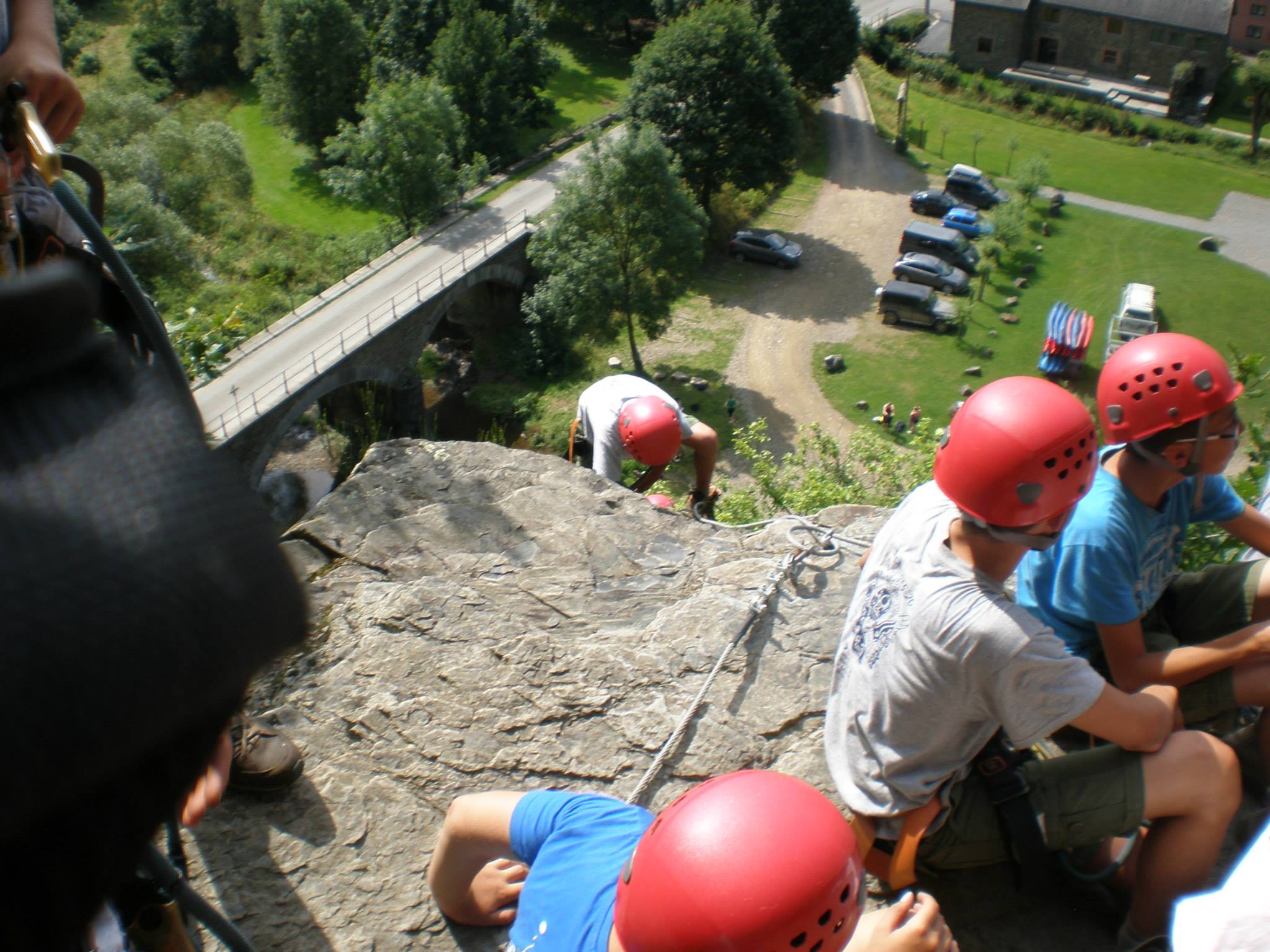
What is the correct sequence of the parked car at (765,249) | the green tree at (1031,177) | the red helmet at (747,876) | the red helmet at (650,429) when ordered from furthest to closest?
the green tree at (1031,177)
the parked car at (765,249)
the red helmet at (650,429)
the red helmet at (747,876)

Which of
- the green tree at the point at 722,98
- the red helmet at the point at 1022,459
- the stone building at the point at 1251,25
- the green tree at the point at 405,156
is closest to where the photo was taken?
the red helmet at the point at 1022,459

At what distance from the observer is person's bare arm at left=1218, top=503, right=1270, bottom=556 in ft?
16.2

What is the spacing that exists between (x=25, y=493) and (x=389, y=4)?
5011 cm

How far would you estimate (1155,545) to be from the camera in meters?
4.55

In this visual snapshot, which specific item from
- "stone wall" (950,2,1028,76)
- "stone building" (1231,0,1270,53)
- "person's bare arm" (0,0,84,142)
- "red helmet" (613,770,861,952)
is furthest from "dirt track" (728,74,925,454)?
"person's bare arm" (0,0,84,142)

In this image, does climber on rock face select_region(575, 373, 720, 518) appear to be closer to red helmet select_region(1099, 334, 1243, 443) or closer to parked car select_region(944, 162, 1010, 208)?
red helmet select_region(1099, 334, 1243, 443)

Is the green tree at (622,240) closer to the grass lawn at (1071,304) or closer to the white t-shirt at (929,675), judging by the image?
the grass lawn at (1071,304)

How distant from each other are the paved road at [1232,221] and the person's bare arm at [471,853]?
133 ft

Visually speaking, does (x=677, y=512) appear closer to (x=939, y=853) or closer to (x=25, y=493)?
(x=939, y=853)

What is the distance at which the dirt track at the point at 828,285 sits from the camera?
31828 millimetres

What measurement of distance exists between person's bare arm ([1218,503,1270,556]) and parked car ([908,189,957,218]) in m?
38.2

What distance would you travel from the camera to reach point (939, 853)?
12.9ft

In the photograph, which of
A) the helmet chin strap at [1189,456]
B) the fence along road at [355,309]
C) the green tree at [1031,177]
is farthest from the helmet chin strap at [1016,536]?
the green tree at [1031,177]

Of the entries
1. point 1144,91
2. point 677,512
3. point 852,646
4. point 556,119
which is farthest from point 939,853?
point 1144,91
